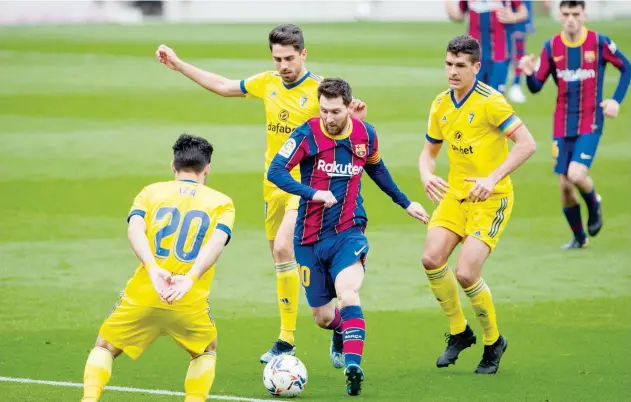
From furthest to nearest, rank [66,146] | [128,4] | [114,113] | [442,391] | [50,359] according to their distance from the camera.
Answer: [128,4] → [114,113] → [66,146] → [50,359] → [442,391]

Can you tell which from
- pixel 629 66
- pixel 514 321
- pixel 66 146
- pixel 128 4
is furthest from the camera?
pixel 128 4

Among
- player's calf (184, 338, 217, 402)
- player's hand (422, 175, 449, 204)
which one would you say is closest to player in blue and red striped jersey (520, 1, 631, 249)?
player's hand (422, 175, 449, 204)

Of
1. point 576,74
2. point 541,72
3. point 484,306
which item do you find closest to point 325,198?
point 484,306

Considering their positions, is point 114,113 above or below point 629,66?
below

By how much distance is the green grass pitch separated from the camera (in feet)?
26.9

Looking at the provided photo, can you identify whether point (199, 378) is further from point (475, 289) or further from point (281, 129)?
point (281, 129)

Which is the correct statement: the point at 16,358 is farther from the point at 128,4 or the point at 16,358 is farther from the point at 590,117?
the point at 128,4

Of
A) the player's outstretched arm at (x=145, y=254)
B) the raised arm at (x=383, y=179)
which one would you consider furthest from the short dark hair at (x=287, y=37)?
the player's outstretched arm at (x=145, y=254)

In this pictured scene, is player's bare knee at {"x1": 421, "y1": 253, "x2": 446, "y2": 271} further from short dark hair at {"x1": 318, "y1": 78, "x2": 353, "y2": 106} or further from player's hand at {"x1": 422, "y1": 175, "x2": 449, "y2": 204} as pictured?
short dark hair at {"x1": 318, "y1": 78, "x2": 353, "y2": 106}

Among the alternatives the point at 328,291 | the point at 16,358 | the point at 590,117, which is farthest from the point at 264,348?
the point at 590,117

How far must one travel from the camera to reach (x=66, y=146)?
58.3ft

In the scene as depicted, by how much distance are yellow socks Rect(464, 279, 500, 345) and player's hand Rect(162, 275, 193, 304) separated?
2.75 meters

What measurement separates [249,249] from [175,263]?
6.49 meters

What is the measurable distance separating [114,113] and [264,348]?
480 inches
